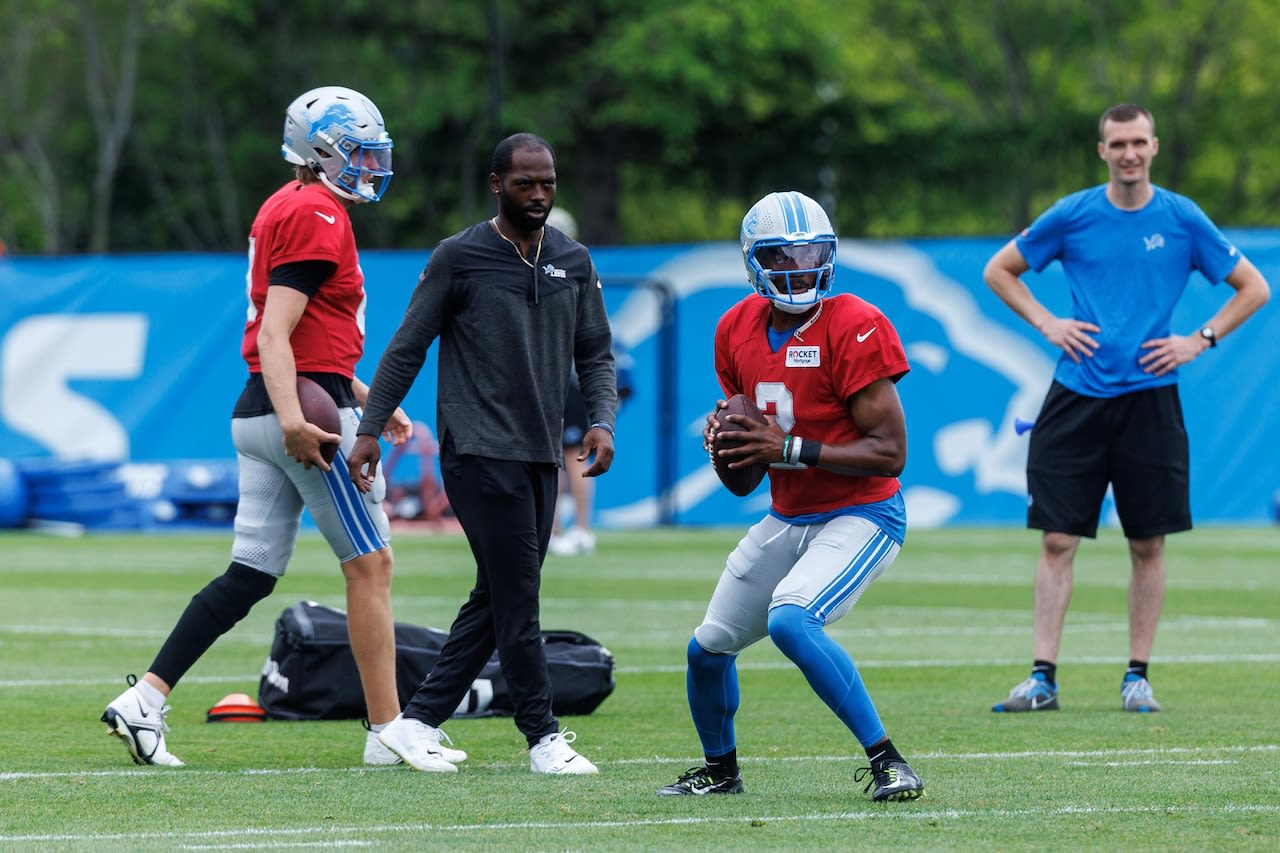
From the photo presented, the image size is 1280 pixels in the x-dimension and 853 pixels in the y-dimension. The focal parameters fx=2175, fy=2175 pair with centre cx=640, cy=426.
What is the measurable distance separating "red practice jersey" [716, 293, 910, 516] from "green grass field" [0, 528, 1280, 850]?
88 centimetres

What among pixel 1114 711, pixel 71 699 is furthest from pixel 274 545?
pixel 1114 711

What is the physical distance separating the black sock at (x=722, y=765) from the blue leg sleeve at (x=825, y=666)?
17.6 inches

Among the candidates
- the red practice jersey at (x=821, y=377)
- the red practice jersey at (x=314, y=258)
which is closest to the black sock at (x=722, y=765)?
the red practice jersey at (x=821, y=377)

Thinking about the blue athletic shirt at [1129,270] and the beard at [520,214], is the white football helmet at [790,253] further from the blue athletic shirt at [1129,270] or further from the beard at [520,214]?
the blue athletic shirt at [1129,270]

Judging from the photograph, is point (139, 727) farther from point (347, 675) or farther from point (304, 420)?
point (347, 675)

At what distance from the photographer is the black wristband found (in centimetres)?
600

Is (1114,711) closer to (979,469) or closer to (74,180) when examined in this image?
(979,469)

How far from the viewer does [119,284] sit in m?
22.0

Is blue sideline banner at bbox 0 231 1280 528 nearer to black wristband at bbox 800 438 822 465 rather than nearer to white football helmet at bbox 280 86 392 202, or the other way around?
white football helmet at bbox 280 86 392 202

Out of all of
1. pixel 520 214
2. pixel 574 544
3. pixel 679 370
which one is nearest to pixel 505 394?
pixel 520 214

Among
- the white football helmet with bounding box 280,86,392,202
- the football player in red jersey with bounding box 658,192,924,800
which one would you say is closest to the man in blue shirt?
the football player in red jersey with bounding box 658,192,924,800

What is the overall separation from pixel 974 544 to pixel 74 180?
28427 millimetres

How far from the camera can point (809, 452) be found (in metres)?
6.00

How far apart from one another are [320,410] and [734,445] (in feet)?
5.06
